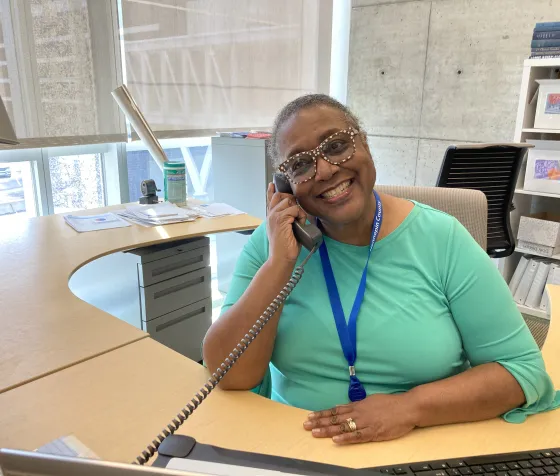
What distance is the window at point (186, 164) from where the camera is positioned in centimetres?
338

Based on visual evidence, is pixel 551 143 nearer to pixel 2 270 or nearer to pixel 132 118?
pixel 132 118

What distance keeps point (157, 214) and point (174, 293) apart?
0.44m

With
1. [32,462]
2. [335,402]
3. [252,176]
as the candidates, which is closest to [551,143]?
[252,176]

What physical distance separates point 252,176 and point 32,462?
3124 mm

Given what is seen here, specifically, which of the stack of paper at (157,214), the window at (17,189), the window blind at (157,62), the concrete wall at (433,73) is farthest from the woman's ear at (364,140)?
the concrete wall at (433,73)

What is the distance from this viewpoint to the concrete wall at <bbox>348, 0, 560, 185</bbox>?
3510 millimetres

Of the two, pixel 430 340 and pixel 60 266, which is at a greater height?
pixel 430 340

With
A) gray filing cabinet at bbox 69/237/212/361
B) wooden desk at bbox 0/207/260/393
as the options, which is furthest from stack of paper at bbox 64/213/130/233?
gray filing cabinet at bbox 69/237/212/361

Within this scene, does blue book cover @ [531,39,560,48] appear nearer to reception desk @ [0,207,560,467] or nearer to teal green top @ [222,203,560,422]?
reception desk @ [0,207,560,467]

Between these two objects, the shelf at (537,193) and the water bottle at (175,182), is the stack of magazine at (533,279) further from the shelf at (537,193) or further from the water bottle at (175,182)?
the water bottle at (175,182)

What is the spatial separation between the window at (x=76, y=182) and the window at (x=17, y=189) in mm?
132

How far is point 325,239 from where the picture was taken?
1.20 meters

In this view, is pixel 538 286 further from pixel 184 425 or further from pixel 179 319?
pixel 184 425

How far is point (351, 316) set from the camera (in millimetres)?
1078
